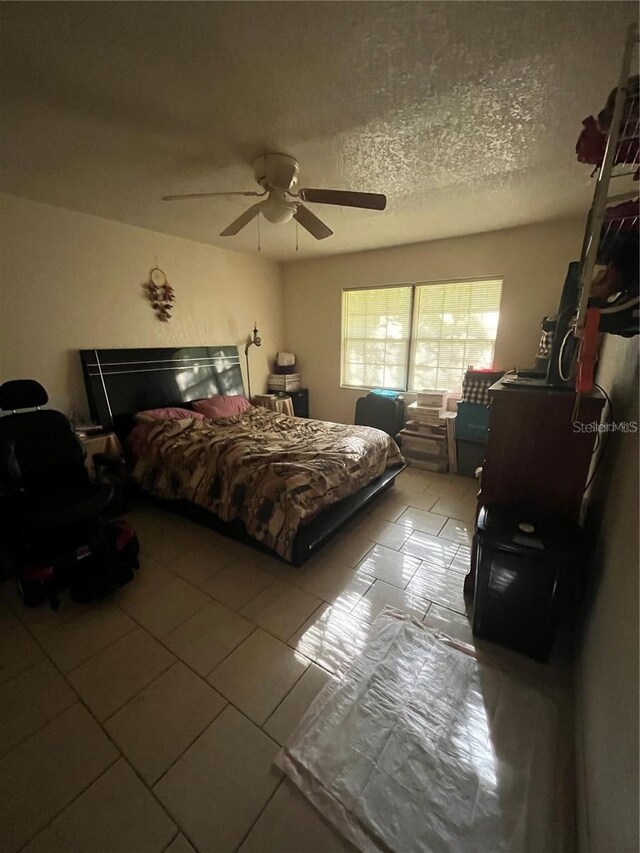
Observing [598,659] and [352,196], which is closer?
[598,659]

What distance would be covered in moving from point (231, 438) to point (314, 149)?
2.11 meters

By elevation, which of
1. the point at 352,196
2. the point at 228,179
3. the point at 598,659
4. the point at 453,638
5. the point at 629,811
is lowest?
the point at 453,638

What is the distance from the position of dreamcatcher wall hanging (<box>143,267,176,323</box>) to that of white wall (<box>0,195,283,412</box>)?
6 cm

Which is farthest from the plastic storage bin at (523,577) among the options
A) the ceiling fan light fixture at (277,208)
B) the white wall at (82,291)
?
the white wall at (82,291)

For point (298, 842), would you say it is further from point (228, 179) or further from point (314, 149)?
point (228, 179)

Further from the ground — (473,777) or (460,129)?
(460,129)

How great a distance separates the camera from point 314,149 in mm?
2002

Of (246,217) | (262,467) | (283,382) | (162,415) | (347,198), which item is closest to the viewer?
(347,198)

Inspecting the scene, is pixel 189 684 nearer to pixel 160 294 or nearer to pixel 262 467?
pixel 262 467

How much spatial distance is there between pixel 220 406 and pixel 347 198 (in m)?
2.61

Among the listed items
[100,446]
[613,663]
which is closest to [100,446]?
[100,446]

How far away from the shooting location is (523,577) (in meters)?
1.52

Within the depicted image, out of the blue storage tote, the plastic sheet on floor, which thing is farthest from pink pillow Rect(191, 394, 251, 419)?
the plastic sheet on floor

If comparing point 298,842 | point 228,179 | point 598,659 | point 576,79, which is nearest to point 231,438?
point 228,179
